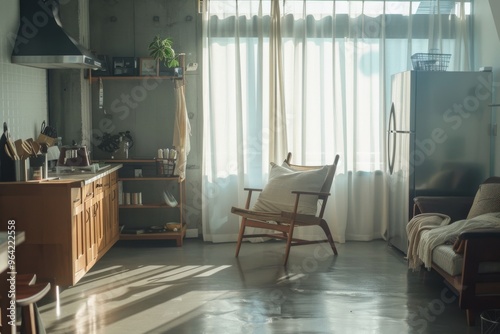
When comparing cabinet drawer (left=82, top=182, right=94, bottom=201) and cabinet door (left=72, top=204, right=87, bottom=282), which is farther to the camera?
cabinet drawer (left=82, top=182, right=94, bottom=201)

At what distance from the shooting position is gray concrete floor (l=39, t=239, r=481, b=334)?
4270 millimetres

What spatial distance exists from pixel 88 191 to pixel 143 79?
1.93 metres

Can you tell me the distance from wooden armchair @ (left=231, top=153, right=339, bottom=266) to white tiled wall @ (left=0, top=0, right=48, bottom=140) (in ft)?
6.34

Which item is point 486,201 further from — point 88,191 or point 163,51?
point 163,51

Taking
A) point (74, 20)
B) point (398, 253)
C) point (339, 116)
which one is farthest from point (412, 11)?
point (74, 20)

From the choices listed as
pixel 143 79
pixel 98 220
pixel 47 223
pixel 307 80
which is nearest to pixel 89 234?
pixel 98 220

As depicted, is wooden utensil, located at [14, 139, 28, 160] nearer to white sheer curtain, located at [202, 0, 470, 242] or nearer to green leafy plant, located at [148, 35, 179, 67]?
green leafy plant, located at [148, 35, 179, 67]

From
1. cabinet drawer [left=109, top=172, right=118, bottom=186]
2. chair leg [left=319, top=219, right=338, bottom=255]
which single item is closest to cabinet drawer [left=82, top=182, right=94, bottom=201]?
cabinet drawer [left=109, top=172, right=118, bottom=186]

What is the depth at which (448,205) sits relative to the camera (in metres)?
5.65

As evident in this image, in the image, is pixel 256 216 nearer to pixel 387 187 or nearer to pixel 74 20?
pixel 387 187

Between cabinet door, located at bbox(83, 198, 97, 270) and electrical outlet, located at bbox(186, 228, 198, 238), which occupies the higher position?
cabinet door, located at bbox(83, 198, 97, 270)

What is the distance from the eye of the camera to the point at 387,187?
6.90m

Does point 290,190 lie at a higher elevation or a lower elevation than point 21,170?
lower

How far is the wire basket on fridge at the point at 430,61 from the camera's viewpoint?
6264mm
